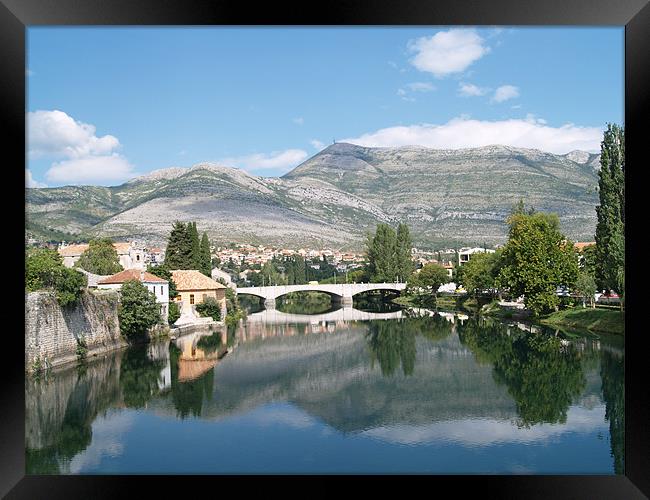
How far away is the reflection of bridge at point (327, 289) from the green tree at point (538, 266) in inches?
365

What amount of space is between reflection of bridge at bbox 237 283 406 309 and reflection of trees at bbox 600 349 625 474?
14262mm

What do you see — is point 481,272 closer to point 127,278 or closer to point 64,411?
point 127,278

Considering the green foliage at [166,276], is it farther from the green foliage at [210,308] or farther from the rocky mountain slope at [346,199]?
the rocky mountain slope at [346,199]

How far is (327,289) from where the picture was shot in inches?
990

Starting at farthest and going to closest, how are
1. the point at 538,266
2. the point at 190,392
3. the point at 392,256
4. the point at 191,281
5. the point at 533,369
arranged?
the point at 392,256 → the point at 191,281 → the point at 538,266 → the point at 533,369 → the point at 190,392

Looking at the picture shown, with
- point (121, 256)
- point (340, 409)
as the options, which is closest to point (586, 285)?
point (340, 409)

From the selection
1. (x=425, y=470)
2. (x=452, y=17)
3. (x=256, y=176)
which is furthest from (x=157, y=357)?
(x=256, y=176)

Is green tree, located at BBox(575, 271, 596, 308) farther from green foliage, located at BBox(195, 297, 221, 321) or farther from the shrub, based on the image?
the shrub

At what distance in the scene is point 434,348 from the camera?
12.6 meters

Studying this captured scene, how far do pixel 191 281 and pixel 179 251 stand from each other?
1773 mm

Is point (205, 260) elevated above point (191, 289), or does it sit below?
above

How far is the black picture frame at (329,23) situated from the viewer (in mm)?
2914

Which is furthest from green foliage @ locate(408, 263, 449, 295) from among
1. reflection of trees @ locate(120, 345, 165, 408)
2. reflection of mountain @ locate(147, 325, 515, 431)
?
reflection of trees @ locate(120, 345, 165, 408)
